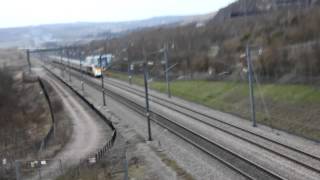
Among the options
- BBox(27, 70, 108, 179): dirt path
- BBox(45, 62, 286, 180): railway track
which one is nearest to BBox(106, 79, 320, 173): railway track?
BBox(45, 62, 286, 180): railway track

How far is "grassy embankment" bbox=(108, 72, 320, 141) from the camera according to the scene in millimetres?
36991

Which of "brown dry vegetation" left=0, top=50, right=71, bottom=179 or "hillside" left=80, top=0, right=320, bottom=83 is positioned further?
"hillside" left=80, top=0, right=320, bottom=83

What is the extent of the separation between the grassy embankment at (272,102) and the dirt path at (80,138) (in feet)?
37.6

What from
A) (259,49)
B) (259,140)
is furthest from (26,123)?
(259,140)

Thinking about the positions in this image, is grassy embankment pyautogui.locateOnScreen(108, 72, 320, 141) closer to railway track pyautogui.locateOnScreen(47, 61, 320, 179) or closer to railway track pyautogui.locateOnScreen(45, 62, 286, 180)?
railway track pyautogui.locateOnScreen(47, 61, 320, 179)

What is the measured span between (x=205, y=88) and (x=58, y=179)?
116ft

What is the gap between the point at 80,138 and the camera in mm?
44062

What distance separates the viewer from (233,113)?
153ft

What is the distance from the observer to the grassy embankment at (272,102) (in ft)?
121

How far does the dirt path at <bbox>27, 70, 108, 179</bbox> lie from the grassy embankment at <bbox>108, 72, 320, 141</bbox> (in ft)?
37.6

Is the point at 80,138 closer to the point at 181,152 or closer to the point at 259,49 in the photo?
the point at 181,152

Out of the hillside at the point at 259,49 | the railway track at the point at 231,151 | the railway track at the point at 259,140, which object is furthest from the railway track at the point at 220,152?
A: the hillside at the point at 259,49

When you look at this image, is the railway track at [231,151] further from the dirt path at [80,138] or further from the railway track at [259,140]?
the dirt path at [80,138]

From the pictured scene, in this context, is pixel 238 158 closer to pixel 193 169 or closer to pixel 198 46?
pixel 193 169
